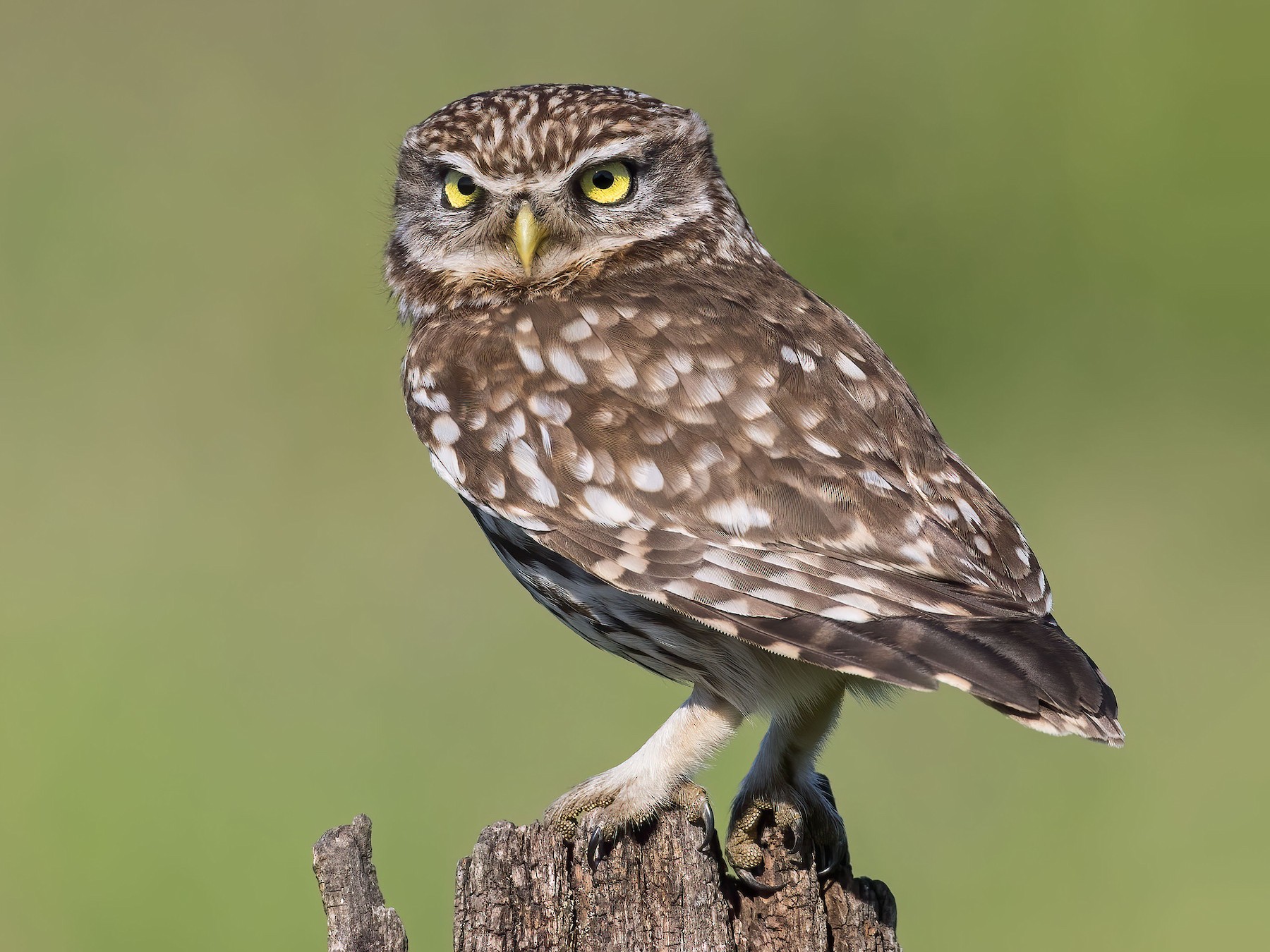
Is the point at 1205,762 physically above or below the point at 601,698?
below

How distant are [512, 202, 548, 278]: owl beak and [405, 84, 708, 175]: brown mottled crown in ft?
0.37

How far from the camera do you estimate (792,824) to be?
329 cm

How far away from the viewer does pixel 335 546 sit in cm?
738

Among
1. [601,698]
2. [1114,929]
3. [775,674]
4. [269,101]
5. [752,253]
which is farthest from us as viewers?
[269,101]

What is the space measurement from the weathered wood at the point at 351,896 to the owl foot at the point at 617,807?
1.56ft

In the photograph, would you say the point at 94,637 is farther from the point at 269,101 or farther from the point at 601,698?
the point at 269,101

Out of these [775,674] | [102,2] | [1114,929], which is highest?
[102,2]

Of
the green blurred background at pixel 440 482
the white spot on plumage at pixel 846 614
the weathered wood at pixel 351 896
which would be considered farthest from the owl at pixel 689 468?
the green blurred background at pixel 440 482

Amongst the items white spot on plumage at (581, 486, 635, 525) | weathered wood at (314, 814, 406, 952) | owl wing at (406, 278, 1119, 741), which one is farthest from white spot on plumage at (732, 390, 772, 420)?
weathered wood at (314, 814, 406, 952)

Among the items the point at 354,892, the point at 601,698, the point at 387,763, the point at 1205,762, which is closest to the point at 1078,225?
the point at 1205,762

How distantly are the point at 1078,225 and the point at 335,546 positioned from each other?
4.97m

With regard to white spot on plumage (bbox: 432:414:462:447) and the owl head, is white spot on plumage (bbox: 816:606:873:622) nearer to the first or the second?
white spot on plumage (bbox: 432:414:462:447)

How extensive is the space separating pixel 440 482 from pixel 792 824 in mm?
4540

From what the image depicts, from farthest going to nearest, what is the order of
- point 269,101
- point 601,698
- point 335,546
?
1. point 269,101
2. point 335,546
3. point 601,698
